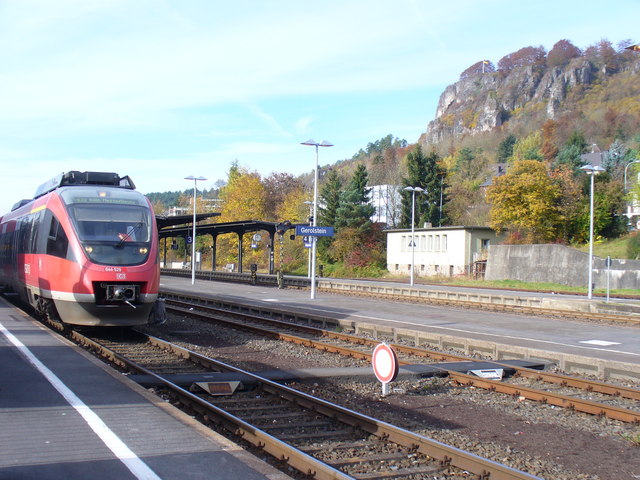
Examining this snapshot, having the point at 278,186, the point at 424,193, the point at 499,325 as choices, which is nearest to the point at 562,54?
the point at 278,186

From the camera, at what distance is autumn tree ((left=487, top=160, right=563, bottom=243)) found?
5038 centimetres

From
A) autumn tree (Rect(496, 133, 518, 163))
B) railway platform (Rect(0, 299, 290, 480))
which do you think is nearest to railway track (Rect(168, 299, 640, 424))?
railway platform (Rect(0, 299, 290, 480))

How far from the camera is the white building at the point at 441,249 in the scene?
2060 inches

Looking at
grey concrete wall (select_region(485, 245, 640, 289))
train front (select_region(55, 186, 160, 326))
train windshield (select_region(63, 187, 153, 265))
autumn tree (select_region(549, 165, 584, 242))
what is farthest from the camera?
autumn tree (select_region(549, 165, 584, 242))

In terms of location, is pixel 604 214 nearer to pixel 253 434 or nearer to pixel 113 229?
pixel 113 229

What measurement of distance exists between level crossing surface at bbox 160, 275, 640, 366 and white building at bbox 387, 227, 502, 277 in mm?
25065

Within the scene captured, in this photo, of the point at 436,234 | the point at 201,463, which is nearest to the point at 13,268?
the point at 201,463

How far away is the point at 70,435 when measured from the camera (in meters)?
6.64

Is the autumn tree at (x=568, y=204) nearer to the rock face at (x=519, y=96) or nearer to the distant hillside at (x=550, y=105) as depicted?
the distant hillside at (x=550, y=105)

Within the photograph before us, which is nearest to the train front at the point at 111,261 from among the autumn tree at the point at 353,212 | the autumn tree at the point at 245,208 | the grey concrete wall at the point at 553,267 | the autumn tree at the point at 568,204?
the grey concrete wall at the point at 553,267

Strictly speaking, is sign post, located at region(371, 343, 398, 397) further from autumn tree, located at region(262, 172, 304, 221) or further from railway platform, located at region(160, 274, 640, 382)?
autumn tree, located at region(262, 172, 304, 221)

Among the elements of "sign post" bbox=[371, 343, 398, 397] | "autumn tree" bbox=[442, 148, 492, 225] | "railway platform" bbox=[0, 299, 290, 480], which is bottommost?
"railway platform" bbox=[0, 299, 290, 480]

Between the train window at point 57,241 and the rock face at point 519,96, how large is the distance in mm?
155249

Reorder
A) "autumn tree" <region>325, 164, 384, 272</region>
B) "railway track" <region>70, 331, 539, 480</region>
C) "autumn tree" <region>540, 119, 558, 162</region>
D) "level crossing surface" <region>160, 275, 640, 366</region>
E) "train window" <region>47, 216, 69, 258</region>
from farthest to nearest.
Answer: "autumn tree" <region>540, 119, 558, 162</region> → "autumn tree" <region>325, 164, 384, 272</region> → "level crossing surface" <region>160, 275, 640, 366</region> → "train window" <region>47, 216, 69, 258</region> → "railway track" <region>70, 331, 539, 480</region>
